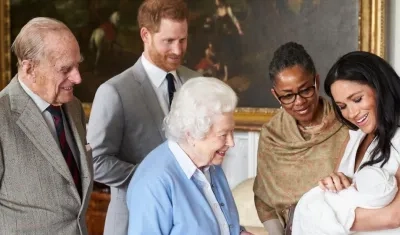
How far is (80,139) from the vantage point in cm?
307

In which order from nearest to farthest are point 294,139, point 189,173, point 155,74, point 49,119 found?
1. point 189,173
2. point 49,119
3. point 294,139
4. point 155,74

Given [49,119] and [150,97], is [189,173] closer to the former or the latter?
[49,119]

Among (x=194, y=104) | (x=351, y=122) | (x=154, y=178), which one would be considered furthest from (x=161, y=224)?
(x=351, y=122)

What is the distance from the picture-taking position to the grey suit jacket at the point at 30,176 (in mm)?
2758

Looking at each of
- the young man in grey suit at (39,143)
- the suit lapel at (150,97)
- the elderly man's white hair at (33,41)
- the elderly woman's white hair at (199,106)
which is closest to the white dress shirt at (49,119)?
the young man in grey suit at (39,143)

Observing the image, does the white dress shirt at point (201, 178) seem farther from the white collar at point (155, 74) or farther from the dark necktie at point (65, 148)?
the white collar at point (155, 74)

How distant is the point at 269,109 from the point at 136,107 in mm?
1965

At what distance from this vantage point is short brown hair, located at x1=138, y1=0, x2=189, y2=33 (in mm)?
3697

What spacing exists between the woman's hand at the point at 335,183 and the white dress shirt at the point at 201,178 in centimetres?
43

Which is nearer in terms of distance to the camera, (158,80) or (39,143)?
(39,143)

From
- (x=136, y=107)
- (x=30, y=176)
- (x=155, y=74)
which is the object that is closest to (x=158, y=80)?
(x=155, y=74)

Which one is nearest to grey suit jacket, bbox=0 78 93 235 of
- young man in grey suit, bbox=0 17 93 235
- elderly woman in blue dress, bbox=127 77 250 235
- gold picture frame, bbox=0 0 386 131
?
young man in grey suit, bbox=0 17 93 235

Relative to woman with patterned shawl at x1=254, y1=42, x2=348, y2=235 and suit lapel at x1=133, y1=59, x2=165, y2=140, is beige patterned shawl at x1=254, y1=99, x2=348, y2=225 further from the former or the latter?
suit lapel at x1=133, y1=59, x2=165, y2=140

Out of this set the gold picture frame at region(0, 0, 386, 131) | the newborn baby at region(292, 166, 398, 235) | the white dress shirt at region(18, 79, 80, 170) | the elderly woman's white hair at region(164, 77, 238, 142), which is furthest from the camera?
the gold picture frame at region(0, 0, 386, 131)
